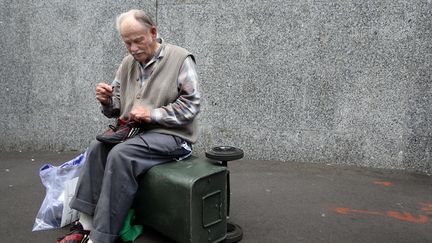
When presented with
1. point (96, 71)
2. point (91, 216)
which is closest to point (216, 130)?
point (96, 71)

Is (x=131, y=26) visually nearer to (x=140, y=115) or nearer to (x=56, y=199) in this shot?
(x=140, y=115)

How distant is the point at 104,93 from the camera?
2936 millimetres

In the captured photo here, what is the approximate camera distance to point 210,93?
4.93 meters

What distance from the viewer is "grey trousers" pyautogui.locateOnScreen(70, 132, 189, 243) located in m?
2.56

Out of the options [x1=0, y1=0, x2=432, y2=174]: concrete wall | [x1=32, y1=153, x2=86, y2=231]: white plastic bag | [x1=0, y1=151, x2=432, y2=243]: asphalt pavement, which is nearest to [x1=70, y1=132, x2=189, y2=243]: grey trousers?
[x1=32, y1=153, x2=86, y2=231]: white plastic bag

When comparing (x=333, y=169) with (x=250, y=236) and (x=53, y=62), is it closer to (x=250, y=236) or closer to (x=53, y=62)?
(x=250, y=236)

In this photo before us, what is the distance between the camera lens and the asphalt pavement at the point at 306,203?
2.98 meters

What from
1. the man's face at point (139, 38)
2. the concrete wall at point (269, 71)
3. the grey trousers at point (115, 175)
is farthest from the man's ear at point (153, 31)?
the concrete wall at point (269, 71)

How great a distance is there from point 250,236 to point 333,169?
1.96 m

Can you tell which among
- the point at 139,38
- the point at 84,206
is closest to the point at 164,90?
the point at 139,38

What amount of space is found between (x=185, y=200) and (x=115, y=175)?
1.67ft

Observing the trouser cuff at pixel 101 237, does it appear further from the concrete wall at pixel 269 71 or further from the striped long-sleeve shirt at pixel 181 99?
the concrete wall at pixel 269 71

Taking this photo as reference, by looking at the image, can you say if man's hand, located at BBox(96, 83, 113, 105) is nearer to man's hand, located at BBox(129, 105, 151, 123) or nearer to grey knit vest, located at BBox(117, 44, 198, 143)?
grey knit vest, located at BBox(117, 44, 198, 143)

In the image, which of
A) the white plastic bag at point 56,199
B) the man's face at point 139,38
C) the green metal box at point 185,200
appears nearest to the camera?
the green metal box at point 185,200
